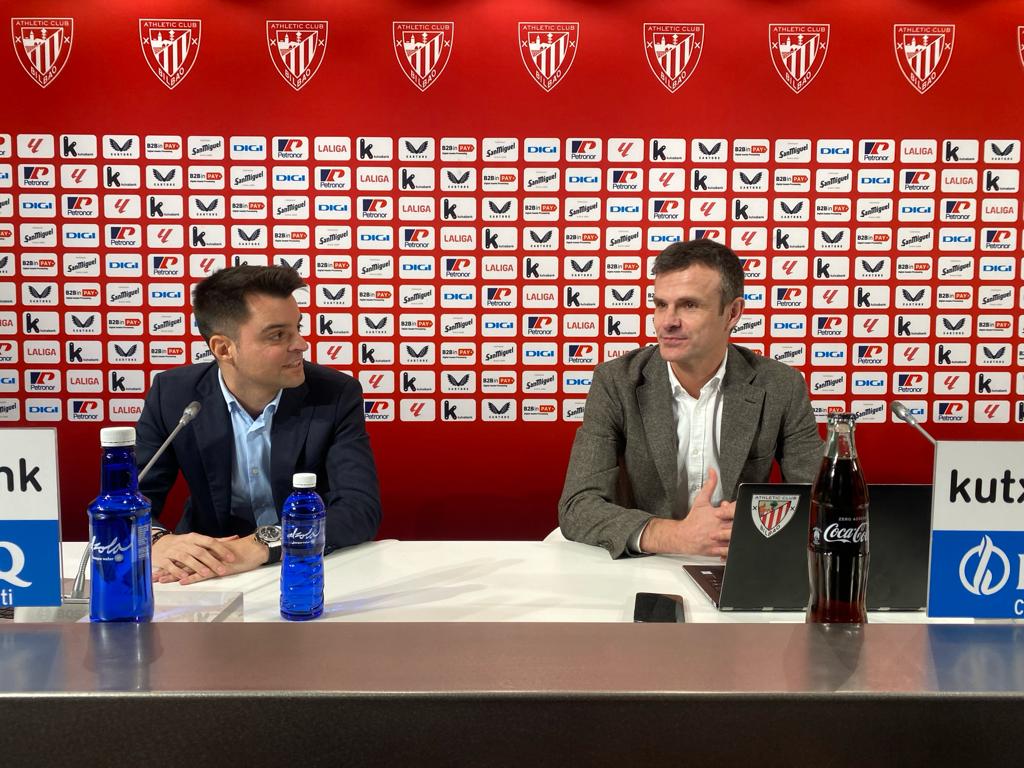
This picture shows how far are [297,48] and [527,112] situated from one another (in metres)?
0.84

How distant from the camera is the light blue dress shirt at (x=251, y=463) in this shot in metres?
1.95

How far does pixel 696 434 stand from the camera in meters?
2.02

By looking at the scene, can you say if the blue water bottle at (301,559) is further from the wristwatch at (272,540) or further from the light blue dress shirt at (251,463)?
the light blue dress shirt at (251,463)

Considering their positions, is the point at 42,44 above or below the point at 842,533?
above

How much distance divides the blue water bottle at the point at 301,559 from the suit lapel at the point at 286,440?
0.71 meters

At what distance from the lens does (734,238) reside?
9.73ft

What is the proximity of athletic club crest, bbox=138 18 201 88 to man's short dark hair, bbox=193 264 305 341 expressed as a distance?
1290 millimetres

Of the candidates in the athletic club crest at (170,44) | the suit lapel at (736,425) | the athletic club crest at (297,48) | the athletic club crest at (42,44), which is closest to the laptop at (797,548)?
the suit lapel at (736,425)

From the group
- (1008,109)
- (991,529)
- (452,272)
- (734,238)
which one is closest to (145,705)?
(991,529)

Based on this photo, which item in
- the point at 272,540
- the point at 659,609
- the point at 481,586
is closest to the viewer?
the point at 659,609

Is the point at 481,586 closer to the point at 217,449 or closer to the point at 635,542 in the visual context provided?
the point at 635,542

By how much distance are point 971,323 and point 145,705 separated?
3223mm

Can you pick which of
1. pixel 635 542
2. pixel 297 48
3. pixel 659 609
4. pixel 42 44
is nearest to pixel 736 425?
pixel 635 542

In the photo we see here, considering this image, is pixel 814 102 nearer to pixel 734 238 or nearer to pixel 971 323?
pixel 734 238
